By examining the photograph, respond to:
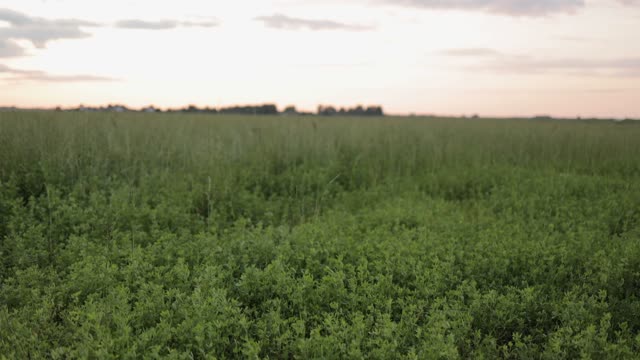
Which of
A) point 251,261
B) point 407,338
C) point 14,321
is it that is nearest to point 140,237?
point 251,261

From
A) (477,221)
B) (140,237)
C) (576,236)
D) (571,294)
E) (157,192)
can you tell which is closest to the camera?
(571,294)

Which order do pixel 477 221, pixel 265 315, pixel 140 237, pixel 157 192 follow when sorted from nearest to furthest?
pixel 265 315
pixel 140 237
pixel 477 221
pixel 157 192

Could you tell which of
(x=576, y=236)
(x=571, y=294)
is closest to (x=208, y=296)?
(x=571, y=294)

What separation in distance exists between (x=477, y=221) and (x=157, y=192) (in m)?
4.65

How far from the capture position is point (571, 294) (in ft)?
14.8

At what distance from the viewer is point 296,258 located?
490 cm

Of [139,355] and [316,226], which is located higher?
[316,226]

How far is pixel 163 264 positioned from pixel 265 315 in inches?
61.9

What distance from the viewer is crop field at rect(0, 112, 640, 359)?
3.66 m

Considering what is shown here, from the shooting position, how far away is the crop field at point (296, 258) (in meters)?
3.66

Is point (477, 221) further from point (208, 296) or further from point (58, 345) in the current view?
point (58, 345)

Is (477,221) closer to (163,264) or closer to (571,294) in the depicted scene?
(571,294)

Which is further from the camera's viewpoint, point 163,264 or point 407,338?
point 163,264

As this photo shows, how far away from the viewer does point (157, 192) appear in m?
7.51
